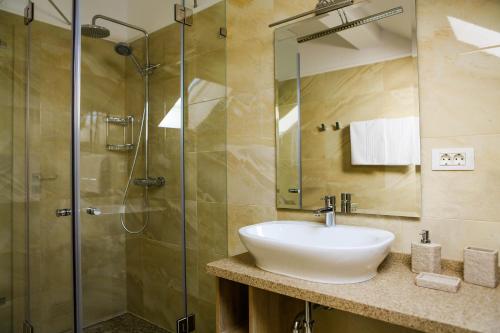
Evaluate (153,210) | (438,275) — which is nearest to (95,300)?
(153,210)

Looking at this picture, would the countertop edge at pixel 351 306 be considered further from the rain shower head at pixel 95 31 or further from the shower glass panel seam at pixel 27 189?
the rain shower head at pixel 95 31

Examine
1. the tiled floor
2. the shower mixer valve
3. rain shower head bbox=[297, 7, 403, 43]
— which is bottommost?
the tiled floor

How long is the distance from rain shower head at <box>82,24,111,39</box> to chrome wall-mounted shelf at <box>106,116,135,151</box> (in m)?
0.37

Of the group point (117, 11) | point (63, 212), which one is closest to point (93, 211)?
point (63, 212)

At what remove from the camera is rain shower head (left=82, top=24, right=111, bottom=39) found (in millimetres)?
1462

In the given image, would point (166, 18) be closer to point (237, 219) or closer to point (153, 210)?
point (153, 210)

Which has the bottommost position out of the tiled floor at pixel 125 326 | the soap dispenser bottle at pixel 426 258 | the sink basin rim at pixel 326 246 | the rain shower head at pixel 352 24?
the tiled floor at pixel 125 326

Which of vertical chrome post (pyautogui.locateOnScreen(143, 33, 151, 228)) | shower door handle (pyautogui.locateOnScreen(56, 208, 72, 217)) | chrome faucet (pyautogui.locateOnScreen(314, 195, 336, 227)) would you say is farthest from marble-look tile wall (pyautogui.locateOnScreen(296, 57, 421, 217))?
shower door handle (pyautogui.locateOnScreen(56, 208, 72, 217))

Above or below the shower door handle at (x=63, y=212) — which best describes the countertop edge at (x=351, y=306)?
below

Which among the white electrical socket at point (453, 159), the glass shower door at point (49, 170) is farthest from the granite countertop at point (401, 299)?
the glass shower door at point (49, 170)

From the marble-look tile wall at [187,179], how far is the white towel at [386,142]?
842mm

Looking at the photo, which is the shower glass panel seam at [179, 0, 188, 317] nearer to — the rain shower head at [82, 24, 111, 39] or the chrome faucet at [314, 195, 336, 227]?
the rain shower head at [82, 24, 111, 39]

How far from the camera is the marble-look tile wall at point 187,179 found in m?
1.71

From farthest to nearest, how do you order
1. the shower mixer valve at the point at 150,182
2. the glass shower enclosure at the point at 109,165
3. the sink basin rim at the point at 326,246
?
1. the shower mixer valve at the point at 150,182
2. the glass shower enclosure at the point at 109,165
3. the sink basin rim at the point at 326,246
